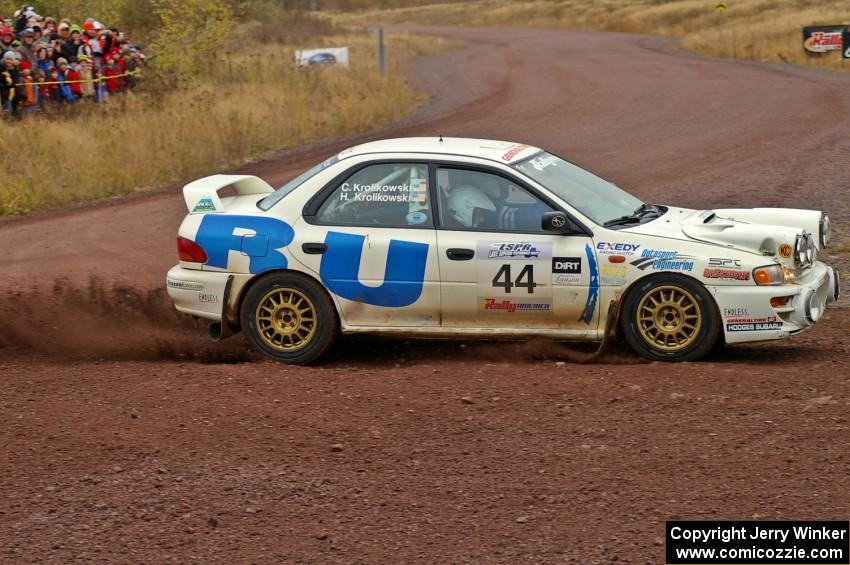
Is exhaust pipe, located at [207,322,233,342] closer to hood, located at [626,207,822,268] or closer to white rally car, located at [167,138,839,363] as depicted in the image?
white rally car, located at [167,138,839,363]

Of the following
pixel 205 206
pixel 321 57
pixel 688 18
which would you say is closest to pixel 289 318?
pixel 205 206

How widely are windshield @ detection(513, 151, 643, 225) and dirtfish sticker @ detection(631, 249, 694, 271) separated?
1.30 feet

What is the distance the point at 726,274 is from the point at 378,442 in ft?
8.08

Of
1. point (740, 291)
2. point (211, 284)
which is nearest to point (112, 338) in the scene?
point (211, 284)

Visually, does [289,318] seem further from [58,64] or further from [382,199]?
[58,64]

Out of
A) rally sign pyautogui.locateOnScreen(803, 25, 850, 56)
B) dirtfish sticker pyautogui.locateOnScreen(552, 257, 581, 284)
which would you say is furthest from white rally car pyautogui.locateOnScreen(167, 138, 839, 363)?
rally sign pyautogui.locateOnScreen(803, 25, 850, 56)

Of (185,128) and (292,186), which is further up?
(185,128)

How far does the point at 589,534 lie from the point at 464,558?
56 cm

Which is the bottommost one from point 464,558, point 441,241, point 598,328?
point 464,558

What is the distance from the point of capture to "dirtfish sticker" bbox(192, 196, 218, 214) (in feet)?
27.2

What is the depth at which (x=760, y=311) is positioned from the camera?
24.3ft

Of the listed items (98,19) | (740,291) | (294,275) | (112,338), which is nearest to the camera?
(740,291)

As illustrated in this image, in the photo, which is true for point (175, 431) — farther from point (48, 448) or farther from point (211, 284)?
point (211, 284)

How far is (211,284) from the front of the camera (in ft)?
26.7
